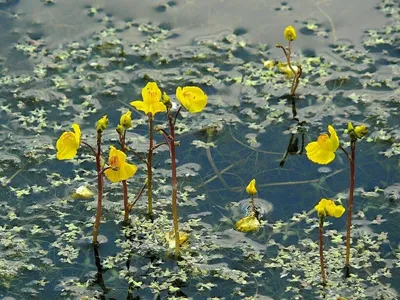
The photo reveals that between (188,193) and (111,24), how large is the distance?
1.43m

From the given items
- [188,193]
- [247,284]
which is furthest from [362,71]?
[247,284]

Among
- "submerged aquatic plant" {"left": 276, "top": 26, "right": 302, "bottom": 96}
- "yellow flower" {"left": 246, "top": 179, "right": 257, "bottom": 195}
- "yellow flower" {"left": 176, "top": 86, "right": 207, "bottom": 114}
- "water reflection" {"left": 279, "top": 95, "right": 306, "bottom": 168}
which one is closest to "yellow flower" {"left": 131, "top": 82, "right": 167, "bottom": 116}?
"yellow flower" {"left": 176, "top": 86, "right": 207, "bottom": 114}

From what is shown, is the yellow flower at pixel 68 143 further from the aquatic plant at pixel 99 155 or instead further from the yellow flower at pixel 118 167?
the yellow flower at pixel 118 167

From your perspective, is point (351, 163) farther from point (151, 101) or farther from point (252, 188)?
point (151, 101)

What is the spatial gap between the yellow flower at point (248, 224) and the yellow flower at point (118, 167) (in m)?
0.53

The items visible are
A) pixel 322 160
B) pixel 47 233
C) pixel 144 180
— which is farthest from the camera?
pixel 144 180

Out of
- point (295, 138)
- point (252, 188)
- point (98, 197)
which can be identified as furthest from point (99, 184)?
point (295, 138)

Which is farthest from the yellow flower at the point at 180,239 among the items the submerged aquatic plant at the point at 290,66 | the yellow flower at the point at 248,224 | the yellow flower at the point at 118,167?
the submerged aquatic plant at the point at 290,66

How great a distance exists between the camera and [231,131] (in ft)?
13.9

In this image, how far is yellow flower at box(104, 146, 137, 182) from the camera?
3.40 metres

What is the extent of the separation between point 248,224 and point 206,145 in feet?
1.89

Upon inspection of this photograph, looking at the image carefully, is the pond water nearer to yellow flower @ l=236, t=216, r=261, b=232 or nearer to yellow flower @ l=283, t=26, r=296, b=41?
yellow flower @ l=236, t=216, r=261, b=232

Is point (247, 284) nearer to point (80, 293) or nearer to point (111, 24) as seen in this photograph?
point (80, 293)

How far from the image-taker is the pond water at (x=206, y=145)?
11.6 feet
